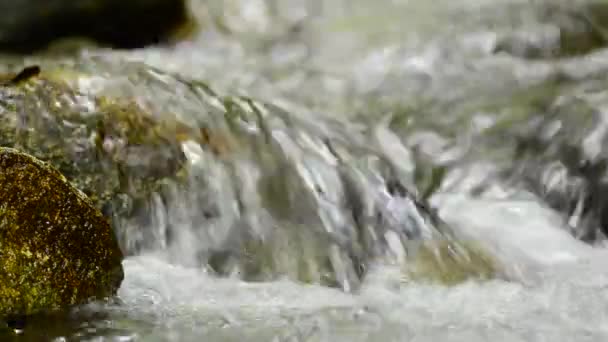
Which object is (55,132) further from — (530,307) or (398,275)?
(530,307)

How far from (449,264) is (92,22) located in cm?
396

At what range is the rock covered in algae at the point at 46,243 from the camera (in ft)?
9.63

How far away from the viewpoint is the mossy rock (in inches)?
146

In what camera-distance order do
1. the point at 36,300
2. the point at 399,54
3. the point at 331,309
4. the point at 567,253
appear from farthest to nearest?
1. the point at 399,54
2. the point at 567,253
3. the point at 331,309
4. the point at 36,300

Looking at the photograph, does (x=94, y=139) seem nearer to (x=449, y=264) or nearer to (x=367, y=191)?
(x=367, y=191)

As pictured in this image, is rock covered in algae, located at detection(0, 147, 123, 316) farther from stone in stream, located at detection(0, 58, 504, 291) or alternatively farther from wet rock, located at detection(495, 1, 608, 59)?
wet rock, located at detection(495, 1, 608, 59)

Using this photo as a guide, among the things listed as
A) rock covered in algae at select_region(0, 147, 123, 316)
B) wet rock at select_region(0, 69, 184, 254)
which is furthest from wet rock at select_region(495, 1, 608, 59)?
rock covered in algae at select_region(0, 147, 123, 316)

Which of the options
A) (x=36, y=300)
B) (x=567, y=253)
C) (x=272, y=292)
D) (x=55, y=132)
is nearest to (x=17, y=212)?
(x=36, y=300)

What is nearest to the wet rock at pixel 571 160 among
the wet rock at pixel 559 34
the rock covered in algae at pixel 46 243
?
the wet rock at pixel 559 34

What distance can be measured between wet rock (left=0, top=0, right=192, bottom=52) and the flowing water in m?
0.20

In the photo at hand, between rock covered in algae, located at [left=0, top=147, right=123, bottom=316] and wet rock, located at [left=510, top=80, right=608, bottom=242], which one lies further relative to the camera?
wet rock, located at [left=510, top=80, right=608, bottom=242]

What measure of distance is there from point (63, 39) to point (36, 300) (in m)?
3.99

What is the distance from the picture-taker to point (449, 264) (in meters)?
3.81

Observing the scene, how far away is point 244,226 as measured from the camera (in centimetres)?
383
